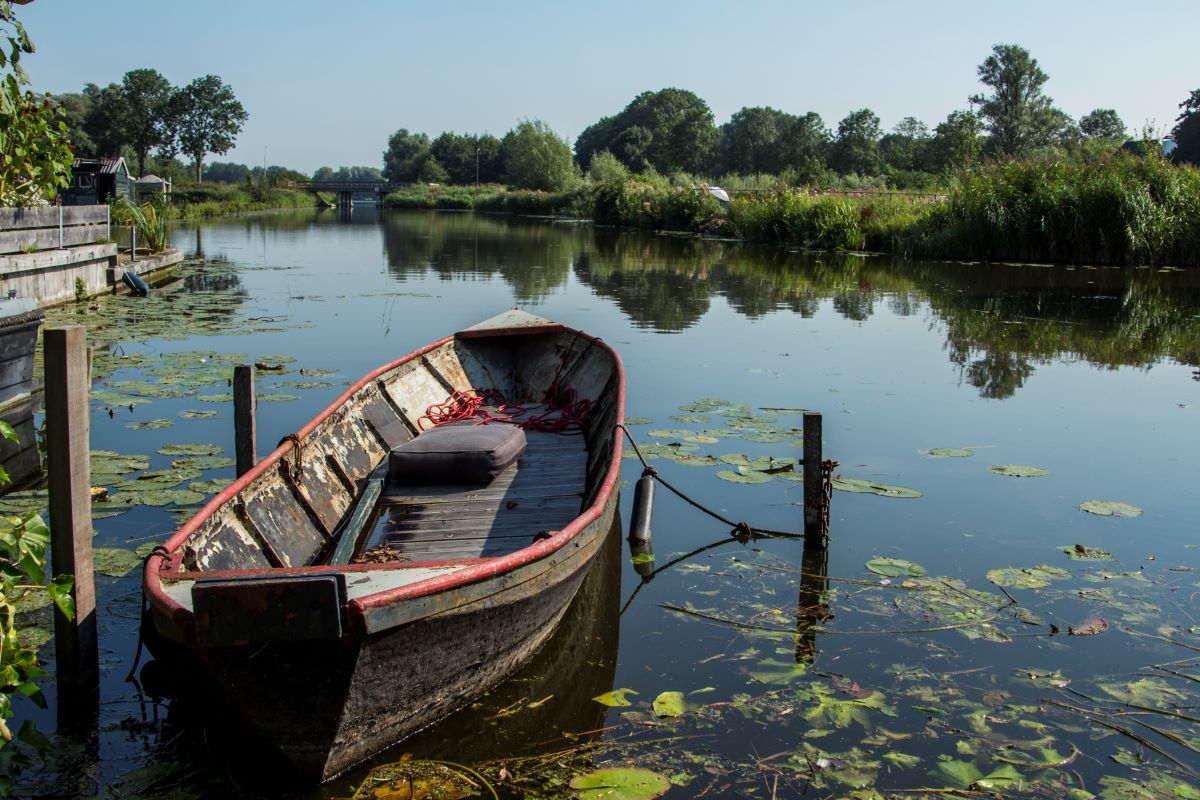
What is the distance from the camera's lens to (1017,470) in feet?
26.2

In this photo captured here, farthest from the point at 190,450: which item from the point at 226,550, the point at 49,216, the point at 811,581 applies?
the point at 49,216

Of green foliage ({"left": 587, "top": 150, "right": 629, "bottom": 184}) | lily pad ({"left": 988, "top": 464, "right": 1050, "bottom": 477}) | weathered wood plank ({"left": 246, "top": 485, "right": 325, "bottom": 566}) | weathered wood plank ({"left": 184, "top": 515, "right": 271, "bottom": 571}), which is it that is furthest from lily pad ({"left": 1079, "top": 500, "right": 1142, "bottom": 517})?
green foliage ({"left": 587, "top": 150, "right": 629, "bottom": 184})

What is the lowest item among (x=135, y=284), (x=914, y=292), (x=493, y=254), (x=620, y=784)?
(x=620, y=784)

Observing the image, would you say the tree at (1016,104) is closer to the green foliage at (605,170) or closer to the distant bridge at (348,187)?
the green foliage at (605,170)

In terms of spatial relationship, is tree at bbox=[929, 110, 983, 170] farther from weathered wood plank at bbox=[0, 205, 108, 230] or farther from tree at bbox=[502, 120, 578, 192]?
weathered wood plank at bbox=[0, 205, 108, 230]

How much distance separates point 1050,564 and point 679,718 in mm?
2992

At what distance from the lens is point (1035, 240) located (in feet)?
80.7

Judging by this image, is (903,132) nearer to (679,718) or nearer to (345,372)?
(345,372)

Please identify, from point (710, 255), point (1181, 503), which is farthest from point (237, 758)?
point (710, 255)

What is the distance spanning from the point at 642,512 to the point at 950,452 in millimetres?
3290

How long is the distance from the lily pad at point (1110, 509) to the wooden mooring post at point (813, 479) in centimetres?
214

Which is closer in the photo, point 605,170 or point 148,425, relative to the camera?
point 148,425

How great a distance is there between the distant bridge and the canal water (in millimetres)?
87679

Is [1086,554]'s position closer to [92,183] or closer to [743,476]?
[743,476]
